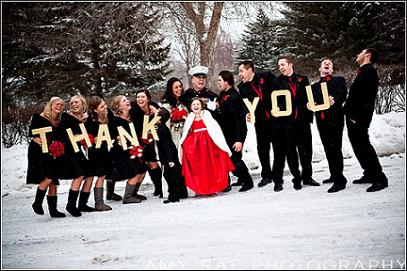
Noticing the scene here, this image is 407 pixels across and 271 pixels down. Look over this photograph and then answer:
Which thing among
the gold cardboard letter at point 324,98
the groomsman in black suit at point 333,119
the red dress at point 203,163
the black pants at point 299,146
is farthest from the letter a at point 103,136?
the groomsman in black suit at point 333,119

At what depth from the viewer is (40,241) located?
14.1ft

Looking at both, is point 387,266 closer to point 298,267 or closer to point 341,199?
point 298,267

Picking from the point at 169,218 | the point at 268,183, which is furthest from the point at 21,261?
the point at 268,183

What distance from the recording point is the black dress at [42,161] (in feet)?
16.1

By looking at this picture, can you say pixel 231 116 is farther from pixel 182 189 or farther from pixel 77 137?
pixel 77 137

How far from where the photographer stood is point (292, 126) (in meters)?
5.46

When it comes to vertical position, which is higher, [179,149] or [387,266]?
[179,149]

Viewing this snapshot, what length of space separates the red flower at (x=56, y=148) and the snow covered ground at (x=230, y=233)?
3.03ft

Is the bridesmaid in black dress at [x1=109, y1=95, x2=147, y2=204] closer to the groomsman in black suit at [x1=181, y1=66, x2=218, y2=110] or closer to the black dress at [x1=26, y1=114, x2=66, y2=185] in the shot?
the black dress at [x1=26, y1=114, x2=66, y2=185]

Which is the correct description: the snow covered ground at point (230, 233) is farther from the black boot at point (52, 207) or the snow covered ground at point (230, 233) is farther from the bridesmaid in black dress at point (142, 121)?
the bridesmaid in black dress at point (142, 121)

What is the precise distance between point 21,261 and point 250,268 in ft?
7.77

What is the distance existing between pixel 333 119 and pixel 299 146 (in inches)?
27.3

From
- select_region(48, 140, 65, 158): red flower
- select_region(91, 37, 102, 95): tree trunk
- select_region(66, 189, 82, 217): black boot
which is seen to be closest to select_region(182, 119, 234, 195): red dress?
select_region(66, 189, 82, 217): black boot

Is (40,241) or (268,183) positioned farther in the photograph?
Result: (268,183)
